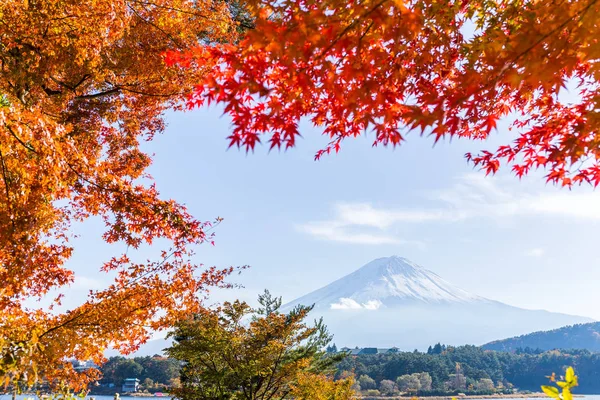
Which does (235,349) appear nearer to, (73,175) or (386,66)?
(73,175)

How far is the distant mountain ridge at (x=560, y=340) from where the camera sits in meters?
148

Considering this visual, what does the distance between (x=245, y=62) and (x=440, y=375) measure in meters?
70.8

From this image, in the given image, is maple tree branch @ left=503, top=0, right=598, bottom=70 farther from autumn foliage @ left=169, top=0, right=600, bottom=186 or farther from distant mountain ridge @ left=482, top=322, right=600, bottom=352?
distant mountain ridge @ left=482, top=322, right=600, bottom=352

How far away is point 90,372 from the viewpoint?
7195 millimetres

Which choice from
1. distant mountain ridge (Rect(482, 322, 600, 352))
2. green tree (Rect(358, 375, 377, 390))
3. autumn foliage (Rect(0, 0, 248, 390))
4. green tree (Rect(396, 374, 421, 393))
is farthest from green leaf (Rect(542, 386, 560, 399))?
distant mountain ridge (Rect(482, 322, 600, 352))

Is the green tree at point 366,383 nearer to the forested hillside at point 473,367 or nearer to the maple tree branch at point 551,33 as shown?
the forested hillside at point 473,367

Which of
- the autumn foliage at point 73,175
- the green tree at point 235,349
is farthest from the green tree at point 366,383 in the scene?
the autumn foliage at point 73,175

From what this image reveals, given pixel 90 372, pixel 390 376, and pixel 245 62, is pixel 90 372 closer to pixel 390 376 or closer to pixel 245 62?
pixel 245 62

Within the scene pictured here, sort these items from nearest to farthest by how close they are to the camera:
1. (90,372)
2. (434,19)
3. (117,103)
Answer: (434,19) → (90,372) → (117,103)

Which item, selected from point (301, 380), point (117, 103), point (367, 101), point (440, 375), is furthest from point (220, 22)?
point (440, 375)

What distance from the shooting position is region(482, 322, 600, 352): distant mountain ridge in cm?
14762

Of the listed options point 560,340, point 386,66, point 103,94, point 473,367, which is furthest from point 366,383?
point 560,340

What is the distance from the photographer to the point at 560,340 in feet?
522

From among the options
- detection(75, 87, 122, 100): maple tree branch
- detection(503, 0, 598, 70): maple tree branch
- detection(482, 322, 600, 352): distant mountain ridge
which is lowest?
detection(482, 322, 600, 352): distant mountain ridge
